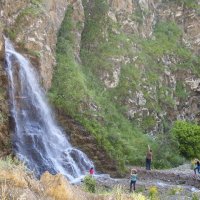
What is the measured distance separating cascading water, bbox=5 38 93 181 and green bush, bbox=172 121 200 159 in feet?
31.6

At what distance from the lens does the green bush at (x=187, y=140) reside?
3309cm

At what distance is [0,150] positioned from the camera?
22.5 meters

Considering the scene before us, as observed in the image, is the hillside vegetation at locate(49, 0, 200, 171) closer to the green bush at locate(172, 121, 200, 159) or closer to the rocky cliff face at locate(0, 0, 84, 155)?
the green bush at locate(172, 121, 200, 159)

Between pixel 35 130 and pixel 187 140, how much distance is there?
13778 millimetres

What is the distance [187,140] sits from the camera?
3325cm

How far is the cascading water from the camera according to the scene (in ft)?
77.0

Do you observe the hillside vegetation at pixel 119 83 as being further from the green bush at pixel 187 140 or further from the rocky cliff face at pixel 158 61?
the green bush at pixel 187 140

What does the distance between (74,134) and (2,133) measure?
18.6 ft

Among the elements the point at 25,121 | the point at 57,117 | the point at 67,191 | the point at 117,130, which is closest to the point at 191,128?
the point at 117,130

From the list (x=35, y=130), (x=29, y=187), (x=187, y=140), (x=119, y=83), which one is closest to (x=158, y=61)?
(x=119, y=83)

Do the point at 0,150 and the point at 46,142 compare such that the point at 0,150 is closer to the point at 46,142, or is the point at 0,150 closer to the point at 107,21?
the point at 46,142

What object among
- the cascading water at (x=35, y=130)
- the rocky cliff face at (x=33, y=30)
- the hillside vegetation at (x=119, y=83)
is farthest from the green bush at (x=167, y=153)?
the rocky cliff face at (x=33, y=30)

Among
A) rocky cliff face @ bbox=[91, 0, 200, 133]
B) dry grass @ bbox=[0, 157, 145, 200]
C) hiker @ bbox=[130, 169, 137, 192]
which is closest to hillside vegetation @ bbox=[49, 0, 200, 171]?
rocky cliff face @ bbox=[91, 0, 200, 133]

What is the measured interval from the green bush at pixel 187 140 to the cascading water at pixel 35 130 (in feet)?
31.6
